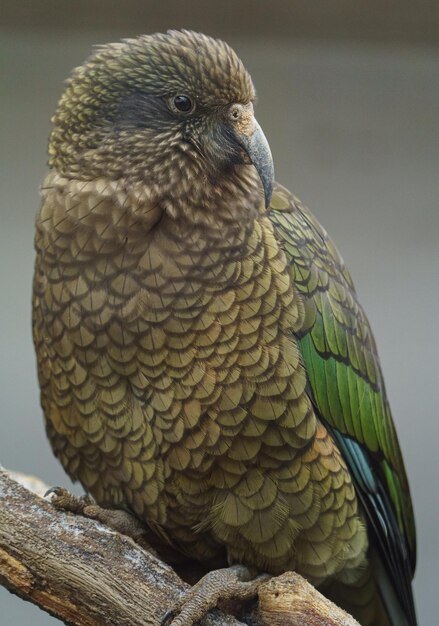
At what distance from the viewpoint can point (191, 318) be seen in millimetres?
1657

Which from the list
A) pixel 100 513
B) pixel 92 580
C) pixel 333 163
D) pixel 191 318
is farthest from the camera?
pixel 333 163

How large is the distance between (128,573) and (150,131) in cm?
86

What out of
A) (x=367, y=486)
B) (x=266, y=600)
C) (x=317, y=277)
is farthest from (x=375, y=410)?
(x=266, y=600)

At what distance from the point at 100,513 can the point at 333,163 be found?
1.90 metres

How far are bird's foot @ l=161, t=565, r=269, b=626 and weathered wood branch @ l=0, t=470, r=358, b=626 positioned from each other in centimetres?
2

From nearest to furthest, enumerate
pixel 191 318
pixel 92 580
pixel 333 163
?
pixel 92 580
pixel 191 318
pixel 333 163

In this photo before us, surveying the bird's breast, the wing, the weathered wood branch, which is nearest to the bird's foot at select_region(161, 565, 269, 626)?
the weathered wood branch

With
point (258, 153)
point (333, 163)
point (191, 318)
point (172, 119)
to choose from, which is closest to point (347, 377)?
point (191, 318)

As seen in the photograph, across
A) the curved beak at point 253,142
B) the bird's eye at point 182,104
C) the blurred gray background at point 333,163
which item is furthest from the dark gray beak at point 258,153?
the blurred gray background at point 333,163

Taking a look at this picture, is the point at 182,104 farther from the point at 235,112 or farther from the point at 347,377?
the point at 347,377

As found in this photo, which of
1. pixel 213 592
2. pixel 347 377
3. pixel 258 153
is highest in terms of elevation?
pixel 258 153

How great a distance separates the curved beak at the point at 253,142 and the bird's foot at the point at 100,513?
76cm

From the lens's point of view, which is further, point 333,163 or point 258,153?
point 333,163

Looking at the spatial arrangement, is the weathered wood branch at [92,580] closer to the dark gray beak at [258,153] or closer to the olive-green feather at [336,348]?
the olive-green feather at [336,348]
